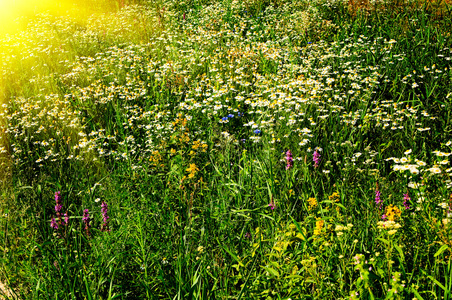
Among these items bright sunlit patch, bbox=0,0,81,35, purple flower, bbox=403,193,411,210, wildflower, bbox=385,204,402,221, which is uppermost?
bright sunlit patch, bbox=0,0,81,35

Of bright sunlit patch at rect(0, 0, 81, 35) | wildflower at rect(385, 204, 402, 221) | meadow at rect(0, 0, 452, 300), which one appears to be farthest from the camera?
bright sunlit patch at rect(0, 0, 81, 35)

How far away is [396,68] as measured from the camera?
188 inches

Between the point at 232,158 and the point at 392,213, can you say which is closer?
the point at 392,213

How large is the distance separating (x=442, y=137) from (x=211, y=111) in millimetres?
2452

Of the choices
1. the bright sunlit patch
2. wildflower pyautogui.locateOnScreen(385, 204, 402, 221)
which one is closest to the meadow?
wildflower pyautogui.locateOnScreen(385, 204, 402, 221)

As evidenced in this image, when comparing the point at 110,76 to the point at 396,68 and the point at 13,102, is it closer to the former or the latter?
the point at 13,102

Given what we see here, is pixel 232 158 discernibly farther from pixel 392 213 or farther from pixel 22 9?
pixel 22 9

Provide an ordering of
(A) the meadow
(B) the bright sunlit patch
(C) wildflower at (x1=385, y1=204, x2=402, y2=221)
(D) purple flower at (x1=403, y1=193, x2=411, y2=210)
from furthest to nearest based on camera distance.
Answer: (B) the bright sunlit patch, (D) purple flower at (x1=403, y1=193, x2=411, y2=210), (A) the meadow, (C) wildflower at (x1=385, y1=204, x2=402, y2=221)

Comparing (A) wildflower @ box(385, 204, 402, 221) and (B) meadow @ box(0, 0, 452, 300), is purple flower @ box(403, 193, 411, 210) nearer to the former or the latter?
(B) meadow @ box(0, 0, 452, 300)

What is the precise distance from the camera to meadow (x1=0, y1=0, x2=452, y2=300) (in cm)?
195

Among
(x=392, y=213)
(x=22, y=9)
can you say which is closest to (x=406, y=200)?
(x=392, y=213)

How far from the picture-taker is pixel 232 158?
3.36 metres

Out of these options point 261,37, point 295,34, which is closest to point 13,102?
point 261,37

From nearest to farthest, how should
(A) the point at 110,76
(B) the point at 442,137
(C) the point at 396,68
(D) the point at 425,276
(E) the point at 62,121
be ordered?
(D) the point at 425,276, (B) the point at 442,137, (E) the point at 62,121, (C) the point at 396,68, (A) the point at 110,76
